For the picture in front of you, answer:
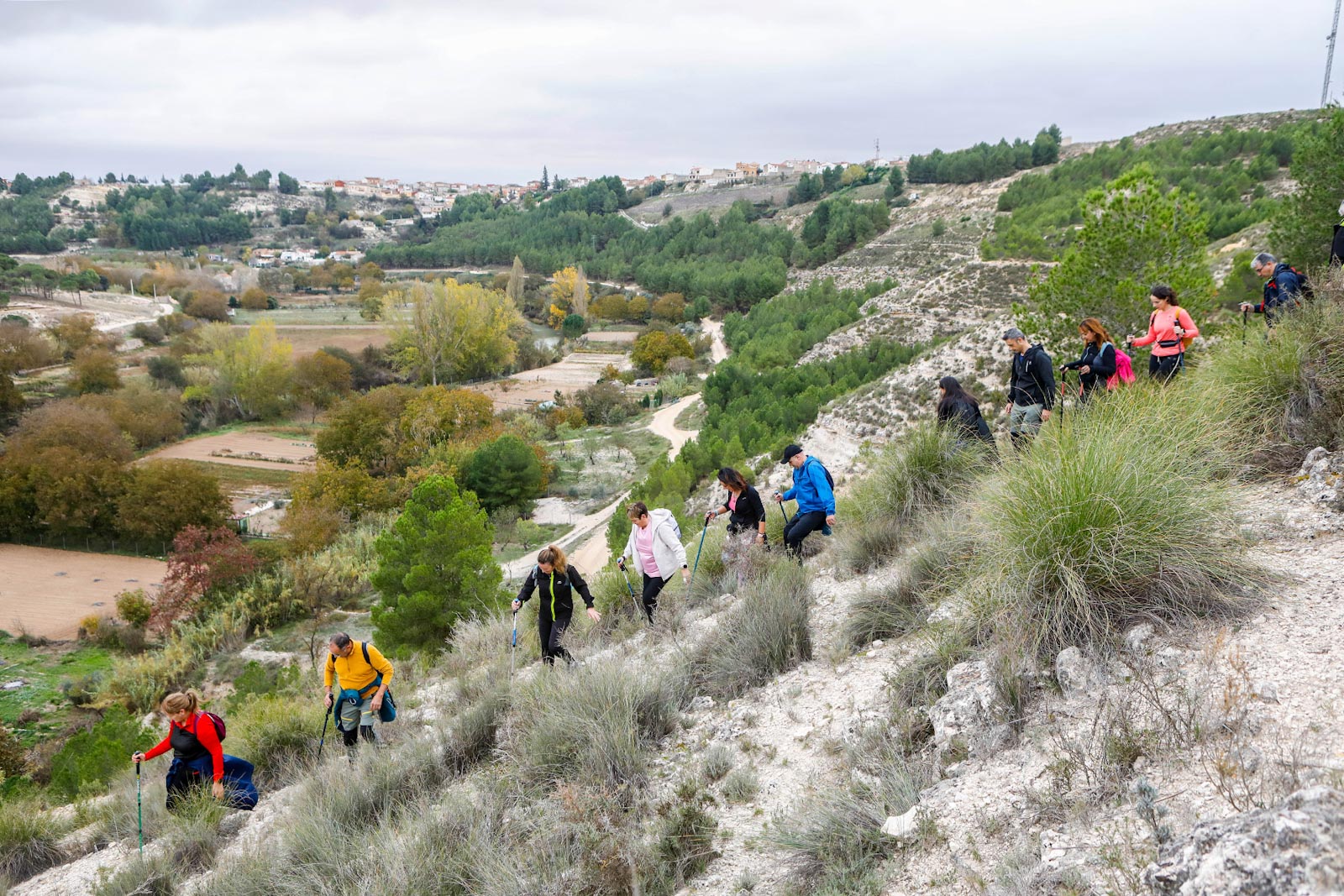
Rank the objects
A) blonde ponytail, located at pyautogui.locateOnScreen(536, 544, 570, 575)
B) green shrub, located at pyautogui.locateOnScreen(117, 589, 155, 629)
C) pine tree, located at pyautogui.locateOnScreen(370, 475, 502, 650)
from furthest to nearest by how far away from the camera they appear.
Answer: green shrub, located at pyautogui.locateOnScreen(117, 589, 155, 629), pine tree, located at pyautogui.locateOnScreen(370, 475, 502, 650), blonde ponytail, located at pyautogui.locateOnScreen(536, 544, 570, 575)

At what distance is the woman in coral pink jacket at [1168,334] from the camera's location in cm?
666

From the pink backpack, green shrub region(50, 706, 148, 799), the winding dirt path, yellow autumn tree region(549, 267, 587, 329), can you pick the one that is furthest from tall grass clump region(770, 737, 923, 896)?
yellow autumn tree region(549, 267, 587, 329)

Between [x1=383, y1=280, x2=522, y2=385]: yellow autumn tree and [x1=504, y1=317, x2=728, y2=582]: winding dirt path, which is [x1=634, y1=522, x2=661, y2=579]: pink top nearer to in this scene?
[x1=504, y1=317, x2=728, y2=582]: winding dirt path

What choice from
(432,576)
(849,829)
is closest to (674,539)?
(849,829)

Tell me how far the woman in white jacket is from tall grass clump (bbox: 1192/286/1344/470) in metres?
4.25

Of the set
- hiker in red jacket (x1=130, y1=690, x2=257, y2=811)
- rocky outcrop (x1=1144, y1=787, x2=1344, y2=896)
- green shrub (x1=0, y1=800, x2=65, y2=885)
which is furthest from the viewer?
green shrub (x1=0, y1=800, x2=65, y2=885)

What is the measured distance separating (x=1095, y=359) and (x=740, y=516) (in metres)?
3.59

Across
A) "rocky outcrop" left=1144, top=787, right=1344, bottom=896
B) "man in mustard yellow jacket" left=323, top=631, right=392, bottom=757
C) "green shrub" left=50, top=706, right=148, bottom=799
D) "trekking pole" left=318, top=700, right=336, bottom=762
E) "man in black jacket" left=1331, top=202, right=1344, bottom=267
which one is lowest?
"green shrub" left=50, top=706, right=148, bottom=799

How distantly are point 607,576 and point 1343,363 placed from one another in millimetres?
7048

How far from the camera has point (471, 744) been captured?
5.47 meters

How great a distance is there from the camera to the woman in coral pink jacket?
6660 millimetres

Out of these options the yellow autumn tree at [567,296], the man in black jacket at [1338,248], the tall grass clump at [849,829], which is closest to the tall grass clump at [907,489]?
the tall grass clump at [849,829]

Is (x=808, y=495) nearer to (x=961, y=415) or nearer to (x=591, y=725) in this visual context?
(x=961, y=415)

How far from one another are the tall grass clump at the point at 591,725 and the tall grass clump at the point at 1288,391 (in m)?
4.33
